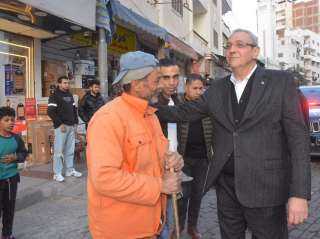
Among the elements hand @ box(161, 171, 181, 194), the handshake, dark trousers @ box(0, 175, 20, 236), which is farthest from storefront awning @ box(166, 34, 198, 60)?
hand @ box(161, 171, 181, 194)

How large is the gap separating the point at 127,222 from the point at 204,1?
2528 centimetres

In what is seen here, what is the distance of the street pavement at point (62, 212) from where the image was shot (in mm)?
5324

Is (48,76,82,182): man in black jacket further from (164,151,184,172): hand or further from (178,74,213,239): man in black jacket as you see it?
(164,151,184,172): hand

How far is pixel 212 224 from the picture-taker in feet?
18.2

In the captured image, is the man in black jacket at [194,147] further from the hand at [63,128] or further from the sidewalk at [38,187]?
the hand at [63,128]

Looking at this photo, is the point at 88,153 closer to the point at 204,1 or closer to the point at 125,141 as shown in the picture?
the point at 125,141

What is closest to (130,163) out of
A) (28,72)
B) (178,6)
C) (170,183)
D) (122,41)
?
(170,183)

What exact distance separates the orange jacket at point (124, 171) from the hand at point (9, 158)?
2615 mm

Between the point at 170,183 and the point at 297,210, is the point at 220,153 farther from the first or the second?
the point at 170,183

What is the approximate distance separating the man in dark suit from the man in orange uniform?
22.5 inches

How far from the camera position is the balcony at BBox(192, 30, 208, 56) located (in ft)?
76.3

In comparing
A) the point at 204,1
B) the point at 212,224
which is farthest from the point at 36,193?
the point at 204,1

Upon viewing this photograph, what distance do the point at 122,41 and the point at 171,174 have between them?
11667 mm

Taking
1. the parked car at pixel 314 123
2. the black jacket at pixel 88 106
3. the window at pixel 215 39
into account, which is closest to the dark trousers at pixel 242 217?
the black jacket at pixel 88 106
